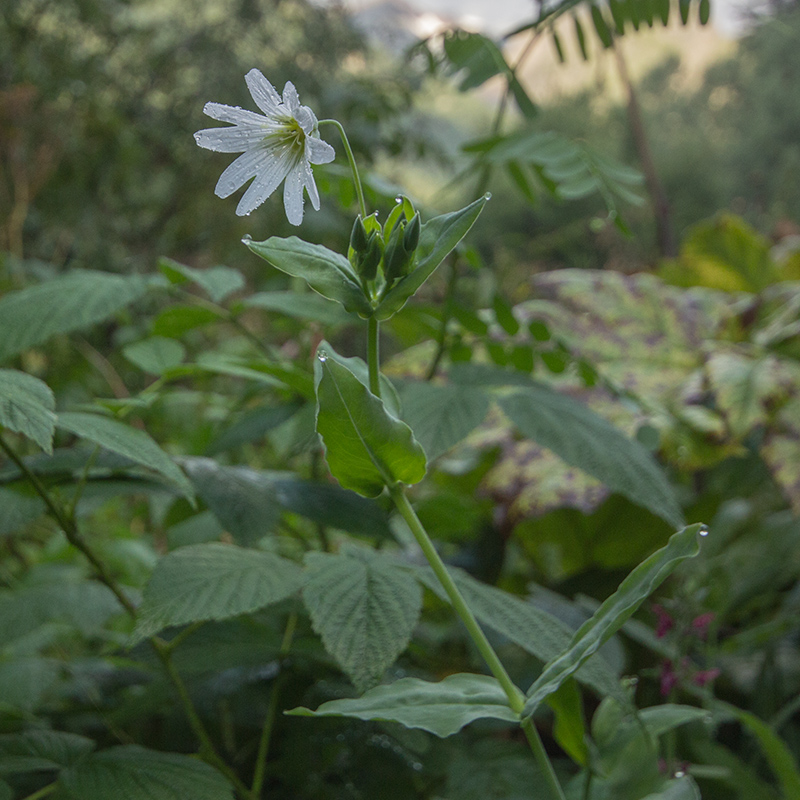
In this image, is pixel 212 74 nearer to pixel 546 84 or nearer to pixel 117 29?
pixel 117 29

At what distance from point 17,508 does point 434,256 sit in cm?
24

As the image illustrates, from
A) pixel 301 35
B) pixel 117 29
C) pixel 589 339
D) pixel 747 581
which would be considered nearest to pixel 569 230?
pixel 301 35

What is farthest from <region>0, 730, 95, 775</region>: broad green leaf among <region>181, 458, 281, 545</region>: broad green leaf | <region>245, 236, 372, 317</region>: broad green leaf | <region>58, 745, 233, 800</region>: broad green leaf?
<region>245, 236, 372, 317</region>: broad green leaf

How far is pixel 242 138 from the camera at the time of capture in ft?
0.77

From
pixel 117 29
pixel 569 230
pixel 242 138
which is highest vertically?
pixel 117 29

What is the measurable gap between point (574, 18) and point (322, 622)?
41 cm

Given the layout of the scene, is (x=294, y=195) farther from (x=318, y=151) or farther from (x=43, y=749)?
(x=43, y=749)

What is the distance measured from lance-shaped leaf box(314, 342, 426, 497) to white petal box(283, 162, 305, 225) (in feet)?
0.14

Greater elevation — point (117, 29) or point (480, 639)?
point (117, 29)

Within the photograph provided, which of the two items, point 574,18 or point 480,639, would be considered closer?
point 480,639

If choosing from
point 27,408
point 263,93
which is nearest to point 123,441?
point 27,408

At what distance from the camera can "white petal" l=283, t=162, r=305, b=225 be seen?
0.71ft

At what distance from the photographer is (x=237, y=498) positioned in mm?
360

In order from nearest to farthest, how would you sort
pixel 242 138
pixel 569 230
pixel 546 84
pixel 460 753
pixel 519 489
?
1. pixel 242 138
2. pixel 460 753
3. pixel 519 489
4. pixel 569 230
5. pixel 546 84
